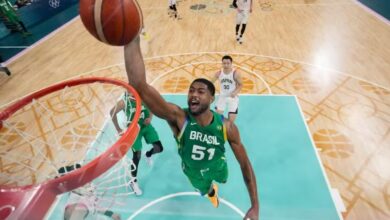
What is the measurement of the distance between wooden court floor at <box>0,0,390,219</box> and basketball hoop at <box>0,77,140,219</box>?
463 millimetres

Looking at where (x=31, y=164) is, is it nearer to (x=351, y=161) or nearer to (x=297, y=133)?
(x=297, y=133)

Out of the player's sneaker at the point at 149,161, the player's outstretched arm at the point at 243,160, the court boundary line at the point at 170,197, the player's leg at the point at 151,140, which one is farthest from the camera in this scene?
the player's sneaker at the point at 149,161

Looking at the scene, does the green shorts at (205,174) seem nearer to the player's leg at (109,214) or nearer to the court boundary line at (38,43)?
the player's leg at (109,214)

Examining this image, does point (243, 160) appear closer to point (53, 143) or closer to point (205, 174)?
point (205, 174)

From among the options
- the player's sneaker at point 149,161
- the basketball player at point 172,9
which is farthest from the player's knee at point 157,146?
the basketball player at point 172,9

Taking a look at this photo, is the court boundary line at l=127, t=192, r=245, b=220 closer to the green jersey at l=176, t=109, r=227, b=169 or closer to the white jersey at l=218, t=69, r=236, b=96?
the green jersey at l=176, t=109, r=227, b=169

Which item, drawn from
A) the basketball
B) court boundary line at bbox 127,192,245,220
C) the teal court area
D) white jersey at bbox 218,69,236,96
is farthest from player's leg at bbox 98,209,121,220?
white jersey at bbox 218,69,236,96

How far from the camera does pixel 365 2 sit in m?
11.1

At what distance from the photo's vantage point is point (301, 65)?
→ 711cm

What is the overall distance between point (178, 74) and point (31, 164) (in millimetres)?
3886

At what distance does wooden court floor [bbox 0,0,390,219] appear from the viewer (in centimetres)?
434

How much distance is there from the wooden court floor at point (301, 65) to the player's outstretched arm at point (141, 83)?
288cm

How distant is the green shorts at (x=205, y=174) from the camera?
2977 mm

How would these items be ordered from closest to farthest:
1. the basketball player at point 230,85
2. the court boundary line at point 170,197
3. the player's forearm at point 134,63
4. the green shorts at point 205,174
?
the player's forearm at point 134,63
the green shorts at point 205,174
the court boundary line at point 170,197
the basketball player at point 230,85
